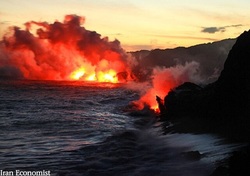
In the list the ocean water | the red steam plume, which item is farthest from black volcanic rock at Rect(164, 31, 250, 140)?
the red steam plume

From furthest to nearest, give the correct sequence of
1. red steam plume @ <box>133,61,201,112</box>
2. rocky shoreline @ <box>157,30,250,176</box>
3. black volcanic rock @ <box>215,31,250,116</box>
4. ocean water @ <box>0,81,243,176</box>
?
1. red steam plume @ <box>133,61,201,112</box>
2. black volcanic rock @ <box>215,31,250,116</box>
3. rocky shoreline @ <box>157,30,250,176</box>
4. ocean water @ <box>0,81,243,176</box>

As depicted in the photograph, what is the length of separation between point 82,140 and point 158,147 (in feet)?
22.2

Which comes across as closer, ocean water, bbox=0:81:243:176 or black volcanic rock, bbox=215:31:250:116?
ocean water, bbox=0:81:243:176

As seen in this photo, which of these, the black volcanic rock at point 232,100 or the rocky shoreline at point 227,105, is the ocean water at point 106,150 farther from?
the black volcanic rock at point 232,100

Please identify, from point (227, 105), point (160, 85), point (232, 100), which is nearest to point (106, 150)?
point (227, 105)

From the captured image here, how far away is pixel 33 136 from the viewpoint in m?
Answer: 28.6

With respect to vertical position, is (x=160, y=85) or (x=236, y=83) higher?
(x=160, y=85)

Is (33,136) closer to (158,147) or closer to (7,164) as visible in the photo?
(7,164)

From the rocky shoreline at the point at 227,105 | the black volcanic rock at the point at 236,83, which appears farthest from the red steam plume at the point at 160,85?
the black volcanic rock at the point at 236,83

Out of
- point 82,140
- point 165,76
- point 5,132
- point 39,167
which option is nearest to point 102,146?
point 82,140

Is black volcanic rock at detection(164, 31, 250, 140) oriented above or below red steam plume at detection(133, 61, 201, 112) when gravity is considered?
below

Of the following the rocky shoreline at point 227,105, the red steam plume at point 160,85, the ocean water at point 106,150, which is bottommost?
the ocean water at point 106,150

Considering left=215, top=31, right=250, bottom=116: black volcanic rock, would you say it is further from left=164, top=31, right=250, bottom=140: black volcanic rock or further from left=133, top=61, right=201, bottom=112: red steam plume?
left=133, top=61, right=201, bottom=112: red steam plume

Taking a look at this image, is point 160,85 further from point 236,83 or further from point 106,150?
point 106,150
